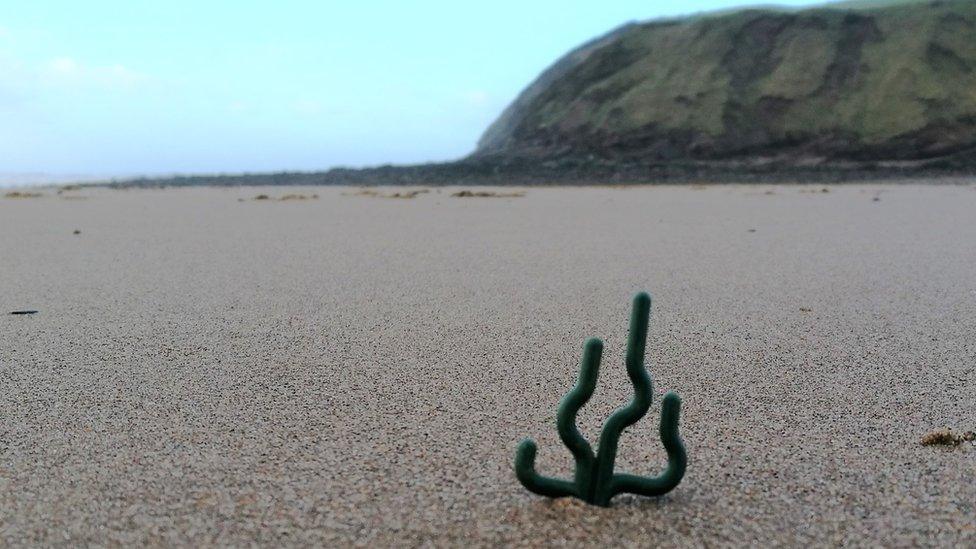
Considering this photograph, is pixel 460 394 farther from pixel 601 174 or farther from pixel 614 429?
pixel 601 174

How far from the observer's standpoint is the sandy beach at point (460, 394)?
3.11 ft

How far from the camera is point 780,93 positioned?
1495 centimetres

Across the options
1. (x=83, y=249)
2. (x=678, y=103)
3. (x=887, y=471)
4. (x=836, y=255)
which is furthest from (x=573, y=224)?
(x=678, y=103)

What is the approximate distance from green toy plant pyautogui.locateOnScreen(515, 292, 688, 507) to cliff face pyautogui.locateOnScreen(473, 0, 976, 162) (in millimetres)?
13815

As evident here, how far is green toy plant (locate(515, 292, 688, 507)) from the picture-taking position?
930 millimetres

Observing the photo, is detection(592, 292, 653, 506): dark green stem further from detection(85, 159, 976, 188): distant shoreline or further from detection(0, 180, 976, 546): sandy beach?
detection(85, 159, 976, 188): distant shoreline

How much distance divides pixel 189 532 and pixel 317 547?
13 centimetres

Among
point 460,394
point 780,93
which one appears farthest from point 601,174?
point 460,394

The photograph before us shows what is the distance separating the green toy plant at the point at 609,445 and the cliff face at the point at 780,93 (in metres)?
13.8

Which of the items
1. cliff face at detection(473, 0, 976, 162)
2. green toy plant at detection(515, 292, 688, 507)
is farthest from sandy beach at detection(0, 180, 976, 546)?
cliff face at detection(473, 0, 976, 162)

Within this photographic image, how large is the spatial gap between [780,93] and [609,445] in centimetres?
1506

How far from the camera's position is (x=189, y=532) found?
911 millimetres

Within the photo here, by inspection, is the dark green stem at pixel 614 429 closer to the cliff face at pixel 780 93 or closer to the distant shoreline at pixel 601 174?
the distant shoreline at pixel 601 174

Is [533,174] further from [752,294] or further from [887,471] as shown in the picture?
[887,471]
